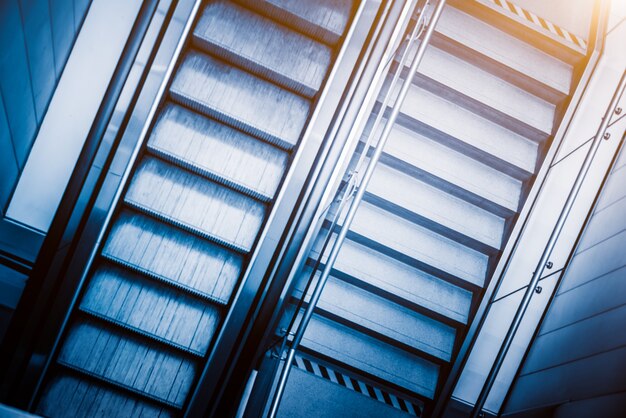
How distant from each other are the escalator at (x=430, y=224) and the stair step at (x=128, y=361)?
82 cm

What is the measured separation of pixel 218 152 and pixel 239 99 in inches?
16.4

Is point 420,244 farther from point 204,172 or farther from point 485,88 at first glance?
point 204,172

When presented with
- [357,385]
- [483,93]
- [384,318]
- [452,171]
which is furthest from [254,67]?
[357,385]

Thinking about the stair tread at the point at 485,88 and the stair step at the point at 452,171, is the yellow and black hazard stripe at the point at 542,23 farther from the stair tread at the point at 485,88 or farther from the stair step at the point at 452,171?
the stair step at the point at 452,171

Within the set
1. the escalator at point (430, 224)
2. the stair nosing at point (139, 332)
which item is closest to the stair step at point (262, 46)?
the escalator at point (430, 224)

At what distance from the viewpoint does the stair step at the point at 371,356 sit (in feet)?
12.7

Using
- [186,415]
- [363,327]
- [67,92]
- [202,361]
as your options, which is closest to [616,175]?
[363,327]

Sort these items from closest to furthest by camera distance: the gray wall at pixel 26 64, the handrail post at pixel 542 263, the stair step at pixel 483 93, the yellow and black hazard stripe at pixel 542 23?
the gray wall at pixel 26 64 → the handrail post at pixel 542 263 → the stair step at pixel 483 93 → the yellow and black hazard stripe at pixel 542 23

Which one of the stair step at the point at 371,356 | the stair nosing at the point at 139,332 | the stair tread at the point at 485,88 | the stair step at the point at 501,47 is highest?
the stair step at the point at 501,47

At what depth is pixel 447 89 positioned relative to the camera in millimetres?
3965

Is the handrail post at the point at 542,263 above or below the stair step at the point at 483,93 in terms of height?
below

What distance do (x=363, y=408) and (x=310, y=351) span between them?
615 millimetres

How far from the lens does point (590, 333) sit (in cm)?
344

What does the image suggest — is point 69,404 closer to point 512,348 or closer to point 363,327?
point 363,327
